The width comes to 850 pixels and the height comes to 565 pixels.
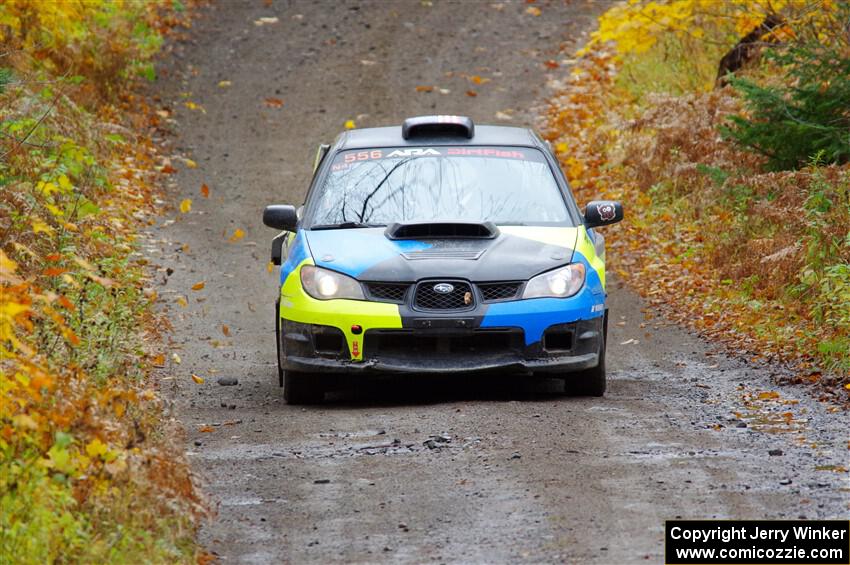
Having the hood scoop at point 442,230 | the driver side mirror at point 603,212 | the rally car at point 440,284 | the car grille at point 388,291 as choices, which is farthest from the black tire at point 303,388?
the driver side mirror at point 603,212

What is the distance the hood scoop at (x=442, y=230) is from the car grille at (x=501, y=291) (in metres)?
0.52

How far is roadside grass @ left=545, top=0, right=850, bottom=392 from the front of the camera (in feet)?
37.6

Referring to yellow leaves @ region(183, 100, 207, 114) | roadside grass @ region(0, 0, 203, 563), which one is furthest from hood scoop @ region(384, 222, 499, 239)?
yellow leaves @ region(183, 100, 207, 114)

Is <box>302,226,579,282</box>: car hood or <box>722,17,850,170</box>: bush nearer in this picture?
<box>302,226,579,282</box>: car hood

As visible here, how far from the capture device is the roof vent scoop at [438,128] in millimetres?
10500

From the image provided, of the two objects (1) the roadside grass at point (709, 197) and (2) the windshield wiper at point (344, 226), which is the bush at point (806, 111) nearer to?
(1) the roadside grass at point (709, 197)

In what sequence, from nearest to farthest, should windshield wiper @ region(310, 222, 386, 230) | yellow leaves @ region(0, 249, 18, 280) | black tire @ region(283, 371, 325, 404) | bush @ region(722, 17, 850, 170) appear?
yellow leaves @ region(0, 249, 18, 280), black tire @ region(283, 371, 325, 404), windshield wiper @ region(310, 222, 386, 230), bush @ region(722, 17, 850, 170)

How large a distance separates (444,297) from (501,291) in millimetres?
378

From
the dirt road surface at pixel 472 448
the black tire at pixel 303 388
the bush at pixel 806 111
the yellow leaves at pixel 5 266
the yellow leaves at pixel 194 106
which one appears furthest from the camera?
the yellow leaves at pixel 194 106

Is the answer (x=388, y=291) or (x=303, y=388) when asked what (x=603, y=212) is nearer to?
(x=388, y=291)

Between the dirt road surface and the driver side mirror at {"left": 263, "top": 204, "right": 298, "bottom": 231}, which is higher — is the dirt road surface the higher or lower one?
the lower one

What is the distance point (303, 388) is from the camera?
9.27m

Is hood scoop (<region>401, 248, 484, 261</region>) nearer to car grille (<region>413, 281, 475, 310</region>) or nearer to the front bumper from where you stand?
car grille (<region>413, 281, 475, 310</region>)

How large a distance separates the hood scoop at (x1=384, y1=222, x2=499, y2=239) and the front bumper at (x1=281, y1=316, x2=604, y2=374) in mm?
778
